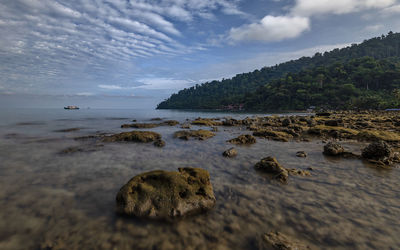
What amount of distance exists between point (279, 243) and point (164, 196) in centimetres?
329

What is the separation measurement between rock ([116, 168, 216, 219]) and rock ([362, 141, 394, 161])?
34.0ft

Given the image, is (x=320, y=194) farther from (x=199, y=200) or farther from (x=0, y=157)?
(x=0, y=157)

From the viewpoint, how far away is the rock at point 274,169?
7.82 m

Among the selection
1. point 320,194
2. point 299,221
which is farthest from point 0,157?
point 320,194

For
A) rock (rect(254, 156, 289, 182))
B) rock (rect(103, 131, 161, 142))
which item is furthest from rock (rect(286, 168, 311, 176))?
rock (rect(103, 131, 161, 142))

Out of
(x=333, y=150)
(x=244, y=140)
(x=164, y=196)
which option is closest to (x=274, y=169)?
(x=333, y=150)

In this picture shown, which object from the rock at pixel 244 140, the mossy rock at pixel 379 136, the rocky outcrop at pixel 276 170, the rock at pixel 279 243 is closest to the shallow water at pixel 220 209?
the rock at pixel 279 243

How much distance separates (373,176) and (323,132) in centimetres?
1179

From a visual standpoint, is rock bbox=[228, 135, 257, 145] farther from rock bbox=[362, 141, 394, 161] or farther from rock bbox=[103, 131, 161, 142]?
rock bbox=[103, 131, 161, 142]

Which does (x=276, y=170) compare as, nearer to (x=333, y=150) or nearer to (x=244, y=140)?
(x=333, y=150)

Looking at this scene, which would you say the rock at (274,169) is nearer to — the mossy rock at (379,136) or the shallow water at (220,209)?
the shallow water at (220,209)

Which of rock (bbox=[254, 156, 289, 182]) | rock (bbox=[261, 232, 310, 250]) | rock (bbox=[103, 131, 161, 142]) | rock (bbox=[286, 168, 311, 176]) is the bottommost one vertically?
rock (bbox=[261, 232, 310, 250])

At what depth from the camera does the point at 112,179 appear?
8.09 meters

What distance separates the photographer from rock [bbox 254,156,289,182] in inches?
308
